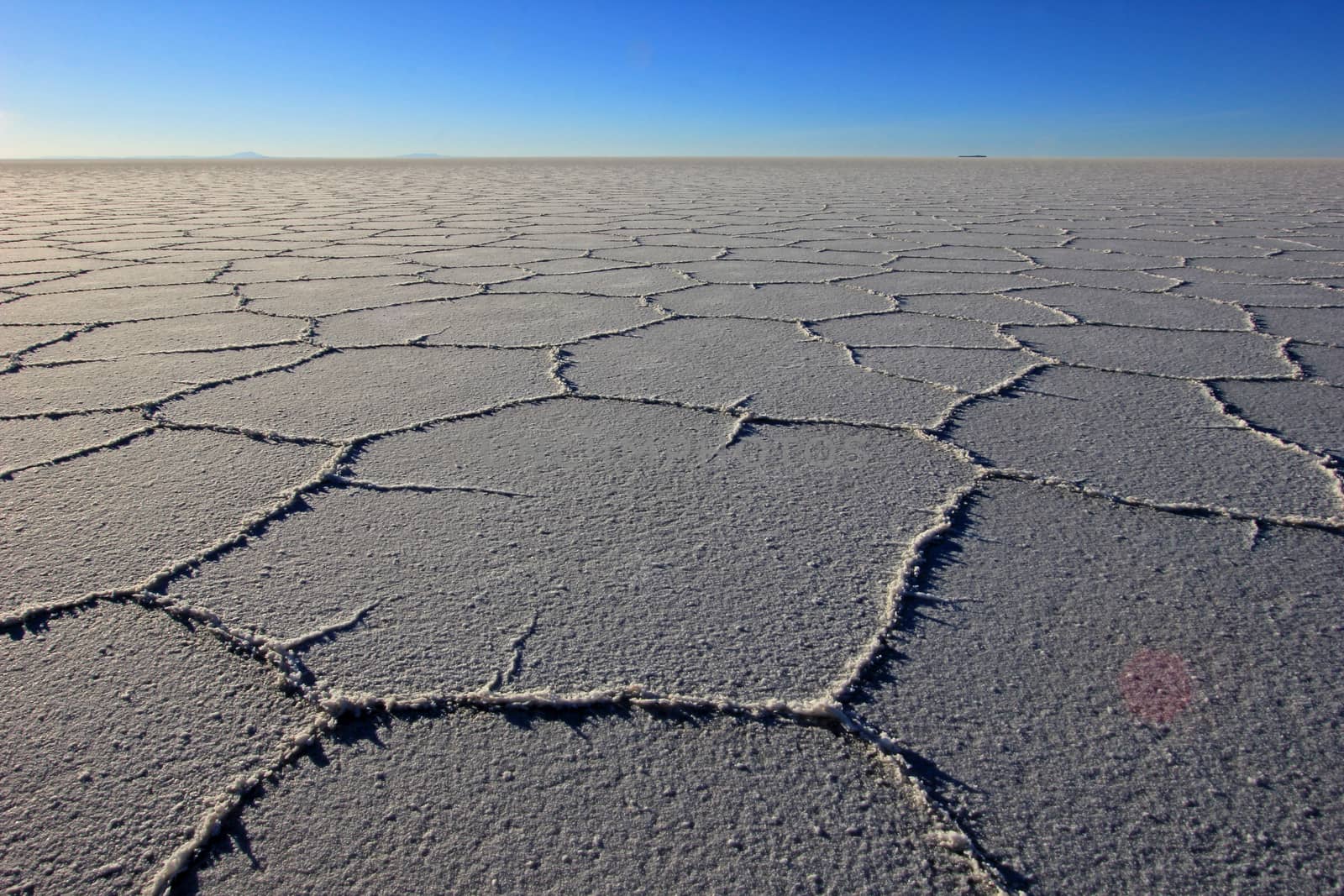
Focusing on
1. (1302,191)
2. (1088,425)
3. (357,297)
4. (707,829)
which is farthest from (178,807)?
(1302,191)

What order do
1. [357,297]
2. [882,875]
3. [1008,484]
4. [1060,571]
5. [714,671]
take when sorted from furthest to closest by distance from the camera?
[357,297] < [1008,484] < [1060,571] < [714,671] < [882,875]

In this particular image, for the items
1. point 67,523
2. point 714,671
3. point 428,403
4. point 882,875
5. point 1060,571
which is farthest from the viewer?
point 428,403

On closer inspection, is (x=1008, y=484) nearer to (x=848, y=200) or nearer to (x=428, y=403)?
(x=428, y=403)

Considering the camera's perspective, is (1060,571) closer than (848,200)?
Yes

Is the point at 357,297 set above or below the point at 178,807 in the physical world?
above

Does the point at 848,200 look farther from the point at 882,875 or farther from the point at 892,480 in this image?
the point at 882,875

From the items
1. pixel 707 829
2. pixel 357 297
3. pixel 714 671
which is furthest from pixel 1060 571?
pixel 357 297
